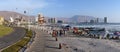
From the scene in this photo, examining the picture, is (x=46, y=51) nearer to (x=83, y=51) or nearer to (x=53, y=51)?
(x=53, y=51)

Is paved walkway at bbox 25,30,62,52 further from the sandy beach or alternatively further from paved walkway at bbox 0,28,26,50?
paved walkway at bbox 0,28,26,50

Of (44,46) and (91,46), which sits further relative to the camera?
(91,46)

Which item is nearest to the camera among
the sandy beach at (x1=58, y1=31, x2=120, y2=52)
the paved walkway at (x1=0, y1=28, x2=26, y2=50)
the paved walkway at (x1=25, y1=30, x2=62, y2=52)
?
the paved walkway at (x1=25, y1=30, x2=62, y2=52)


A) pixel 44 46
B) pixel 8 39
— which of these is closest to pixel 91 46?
pixel 44 46

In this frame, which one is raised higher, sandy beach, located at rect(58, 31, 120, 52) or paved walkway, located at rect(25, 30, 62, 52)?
paved walkway, located at rect(25, 30, 62, 52)

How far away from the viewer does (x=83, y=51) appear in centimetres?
4103

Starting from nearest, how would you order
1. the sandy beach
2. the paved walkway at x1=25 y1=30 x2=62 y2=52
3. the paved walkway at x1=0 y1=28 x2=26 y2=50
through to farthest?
1. the paved walkway at x1=25 y1=30 x2=62 y2=52
2. the sandy beach
3. the paved walkway at x1=0 y1=28 x2=26 y2=50

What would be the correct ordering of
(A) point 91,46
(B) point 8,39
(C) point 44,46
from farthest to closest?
1. (B) point 8,39
2. (A) point 91,46
3. (C) point 44,46

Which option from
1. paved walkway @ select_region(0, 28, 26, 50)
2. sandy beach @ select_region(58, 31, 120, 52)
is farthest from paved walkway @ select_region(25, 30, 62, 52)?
paved walkway @ select_region(0, 28, 26, 50)

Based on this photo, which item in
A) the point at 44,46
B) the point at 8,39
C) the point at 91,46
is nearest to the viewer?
the point at 44,46

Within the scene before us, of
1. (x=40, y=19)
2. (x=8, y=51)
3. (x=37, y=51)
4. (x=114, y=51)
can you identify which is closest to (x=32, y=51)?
(x=37, y=51)

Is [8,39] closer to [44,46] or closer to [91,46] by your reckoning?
[91,46]

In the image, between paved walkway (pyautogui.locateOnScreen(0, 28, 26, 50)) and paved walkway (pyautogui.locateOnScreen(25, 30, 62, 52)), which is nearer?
paved walkway (pyautogui.locateOnScreen(25, 30, 62, 52))

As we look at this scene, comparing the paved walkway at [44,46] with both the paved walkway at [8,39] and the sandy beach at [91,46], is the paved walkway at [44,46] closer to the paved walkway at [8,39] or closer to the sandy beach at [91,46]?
the sandy beach at [91,46]
